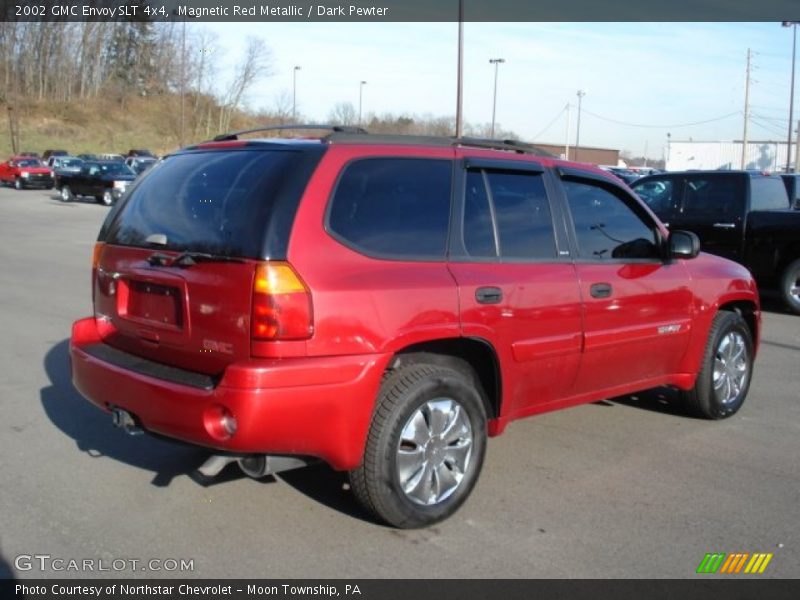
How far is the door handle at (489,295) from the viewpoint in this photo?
157 inches

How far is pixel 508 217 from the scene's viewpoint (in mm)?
4340

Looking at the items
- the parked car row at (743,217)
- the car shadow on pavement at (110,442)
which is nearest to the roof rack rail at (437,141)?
the car shadow on pavement at (110,442)

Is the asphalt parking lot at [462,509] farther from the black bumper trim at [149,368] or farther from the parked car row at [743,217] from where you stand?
the parked car row at [743,217]

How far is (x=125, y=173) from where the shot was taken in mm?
31922

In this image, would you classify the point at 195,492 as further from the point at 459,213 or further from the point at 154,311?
the point at 459,213

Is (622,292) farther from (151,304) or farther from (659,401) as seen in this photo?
(151,304)

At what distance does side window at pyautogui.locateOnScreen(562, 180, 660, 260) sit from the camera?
15.7 feet

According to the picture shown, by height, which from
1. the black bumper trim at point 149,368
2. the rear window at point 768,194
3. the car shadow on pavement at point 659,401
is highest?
the rear window at point 768,194

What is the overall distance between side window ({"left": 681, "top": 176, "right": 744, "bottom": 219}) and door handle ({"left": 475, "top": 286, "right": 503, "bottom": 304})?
Answer: 27.1 feet

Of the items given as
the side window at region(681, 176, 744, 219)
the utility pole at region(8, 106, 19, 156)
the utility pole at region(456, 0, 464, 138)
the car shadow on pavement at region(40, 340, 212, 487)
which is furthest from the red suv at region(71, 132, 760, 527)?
the utility pole at region(8, 106, 19, 156)

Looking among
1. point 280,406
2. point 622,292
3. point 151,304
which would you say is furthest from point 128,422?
point 622,292

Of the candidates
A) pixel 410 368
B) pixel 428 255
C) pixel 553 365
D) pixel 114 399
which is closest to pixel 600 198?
pixel 553 365

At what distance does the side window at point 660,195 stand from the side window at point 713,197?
0.21m
